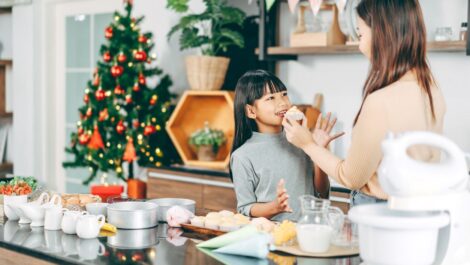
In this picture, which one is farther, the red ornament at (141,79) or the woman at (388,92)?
the red ornament at (141,79)

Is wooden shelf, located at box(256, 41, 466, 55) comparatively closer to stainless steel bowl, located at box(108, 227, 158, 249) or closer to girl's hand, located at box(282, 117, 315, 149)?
girl's hand, located at box(282, 117, 315, 149)

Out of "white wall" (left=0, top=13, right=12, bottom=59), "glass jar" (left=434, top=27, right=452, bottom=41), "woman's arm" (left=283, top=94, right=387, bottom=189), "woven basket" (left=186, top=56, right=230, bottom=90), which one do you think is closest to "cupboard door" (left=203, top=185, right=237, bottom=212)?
"woven basket" (left=186, top=56, right=230, bottom=90)

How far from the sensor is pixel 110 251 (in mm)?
2135

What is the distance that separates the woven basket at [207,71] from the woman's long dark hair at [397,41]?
277 centimetres

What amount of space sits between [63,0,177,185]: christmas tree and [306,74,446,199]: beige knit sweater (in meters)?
3.18

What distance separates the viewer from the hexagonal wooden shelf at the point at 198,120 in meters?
5.05

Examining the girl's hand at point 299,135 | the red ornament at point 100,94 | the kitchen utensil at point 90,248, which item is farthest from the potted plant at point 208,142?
the kitchen utensil at point 90,248

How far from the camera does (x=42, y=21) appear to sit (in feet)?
21.6

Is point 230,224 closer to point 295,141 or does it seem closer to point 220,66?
point 295,141

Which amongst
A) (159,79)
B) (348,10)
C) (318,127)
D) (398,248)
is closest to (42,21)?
(159,79)

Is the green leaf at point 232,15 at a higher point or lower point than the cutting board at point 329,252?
higher

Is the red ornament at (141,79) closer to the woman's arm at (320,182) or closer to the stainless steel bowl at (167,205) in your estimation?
the stainless steel bowl at (167,205)

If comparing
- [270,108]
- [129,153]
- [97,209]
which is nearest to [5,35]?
[129,153]

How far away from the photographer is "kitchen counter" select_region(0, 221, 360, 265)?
2004 mm
